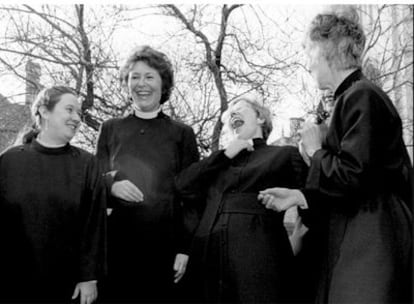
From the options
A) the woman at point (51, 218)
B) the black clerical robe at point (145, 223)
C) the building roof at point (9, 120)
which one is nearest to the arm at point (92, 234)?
the woman at point (51, 218)

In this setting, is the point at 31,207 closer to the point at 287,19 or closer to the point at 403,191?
the point at 403,191

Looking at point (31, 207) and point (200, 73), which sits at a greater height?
point (200, 73)

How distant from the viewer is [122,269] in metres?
3.27

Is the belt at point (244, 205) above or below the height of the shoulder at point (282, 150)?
below

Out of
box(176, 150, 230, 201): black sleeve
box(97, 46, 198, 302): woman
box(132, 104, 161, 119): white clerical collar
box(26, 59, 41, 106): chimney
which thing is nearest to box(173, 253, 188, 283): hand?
box(97, 46, 198, 302): woman

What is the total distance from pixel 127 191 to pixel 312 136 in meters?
1.17

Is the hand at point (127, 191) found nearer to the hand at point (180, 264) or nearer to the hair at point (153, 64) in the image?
the hand at point (180, 264)

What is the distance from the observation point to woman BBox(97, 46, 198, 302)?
10.7ft

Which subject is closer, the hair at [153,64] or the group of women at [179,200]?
the group of women at [179,200]

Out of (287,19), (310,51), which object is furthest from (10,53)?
(310,51)

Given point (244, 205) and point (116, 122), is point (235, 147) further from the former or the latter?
point (116, 122)

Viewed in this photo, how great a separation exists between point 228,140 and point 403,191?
142 centimetres

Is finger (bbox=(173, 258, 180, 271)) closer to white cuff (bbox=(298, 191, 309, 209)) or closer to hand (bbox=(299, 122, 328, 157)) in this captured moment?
white cuff (bbox=(298, 191, 309, 209))

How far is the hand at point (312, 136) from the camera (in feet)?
8.74
